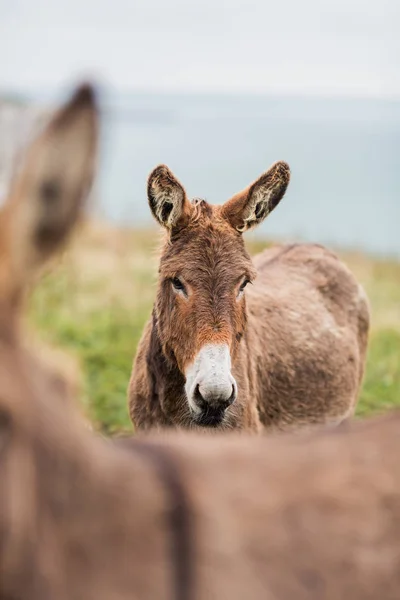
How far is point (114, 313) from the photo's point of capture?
10602mm

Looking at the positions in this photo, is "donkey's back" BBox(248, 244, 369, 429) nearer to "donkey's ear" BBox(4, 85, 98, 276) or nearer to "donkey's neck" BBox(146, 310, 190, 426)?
"donkey's neck" BBox(146, 310, 190, 426)

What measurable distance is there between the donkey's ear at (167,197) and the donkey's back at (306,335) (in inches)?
39.8

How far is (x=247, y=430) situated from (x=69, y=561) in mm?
2891

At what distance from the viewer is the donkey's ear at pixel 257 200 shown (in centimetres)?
480

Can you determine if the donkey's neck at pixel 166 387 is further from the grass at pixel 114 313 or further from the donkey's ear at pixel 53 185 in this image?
the donkey's ear at pixel 53 185

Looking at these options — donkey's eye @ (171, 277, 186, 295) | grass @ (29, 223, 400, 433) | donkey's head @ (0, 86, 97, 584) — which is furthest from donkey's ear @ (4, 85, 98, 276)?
grass @ (29, 223, 400, 433)

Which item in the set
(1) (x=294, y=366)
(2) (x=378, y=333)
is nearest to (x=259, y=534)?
(1) (x=294, y=366)

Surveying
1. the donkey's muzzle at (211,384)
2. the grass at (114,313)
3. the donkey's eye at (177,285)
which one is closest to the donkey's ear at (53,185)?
the donkey's muzzle at (211,384)

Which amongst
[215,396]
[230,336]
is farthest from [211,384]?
[230,336]

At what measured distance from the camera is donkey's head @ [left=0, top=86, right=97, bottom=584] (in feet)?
5.71

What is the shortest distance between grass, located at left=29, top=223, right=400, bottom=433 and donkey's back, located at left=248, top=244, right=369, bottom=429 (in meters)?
1.01

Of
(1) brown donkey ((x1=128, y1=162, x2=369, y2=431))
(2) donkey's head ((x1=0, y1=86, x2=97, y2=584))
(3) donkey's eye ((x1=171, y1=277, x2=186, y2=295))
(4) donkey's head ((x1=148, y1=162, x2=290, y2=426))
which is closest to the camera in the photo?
(2) donkey's head ((x1=0, y1=86, x2=97, y2=584))

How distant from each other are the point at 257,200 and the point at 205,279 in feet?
2.15

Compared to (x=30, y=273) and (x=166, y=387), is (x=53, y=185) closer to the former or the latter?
(x=30, y=273)
